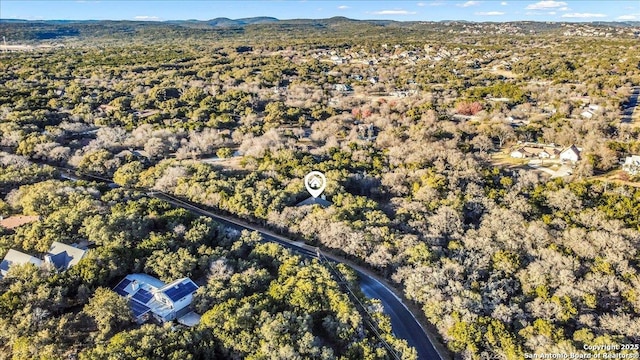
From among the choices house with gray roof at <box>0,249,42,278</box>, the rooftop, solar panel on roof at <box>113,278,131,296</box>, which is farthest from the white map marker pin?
the rooftop

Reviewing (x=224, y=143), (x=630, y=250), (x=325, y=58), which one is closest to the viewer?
(x=630, y=250)

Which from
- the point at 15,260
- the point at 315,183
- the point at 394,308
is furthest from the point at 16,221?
the point at 394,308

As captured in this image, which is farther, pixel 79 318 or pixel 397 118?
pixel 397 118

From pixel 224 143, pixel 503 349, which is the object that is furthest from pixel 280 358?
pixel 224 143

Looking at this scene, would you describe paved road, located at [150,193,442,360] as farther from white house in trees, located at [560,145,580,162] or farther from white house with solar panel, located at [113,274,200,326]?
white house in trees, located at [560,145,580,162]

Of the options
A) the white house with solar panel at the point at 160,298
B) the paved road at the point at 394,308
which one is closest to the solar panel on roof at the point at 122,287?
the white house with solar panel at the point at 160,298

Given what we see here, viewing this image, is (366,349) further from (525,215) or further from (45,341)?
(525,215)
